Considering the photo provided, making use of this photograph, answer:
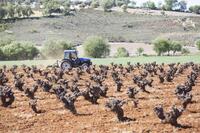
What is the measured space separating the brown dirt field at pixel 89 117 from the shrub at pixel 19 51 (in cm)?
5476

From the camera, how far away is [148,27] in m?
128

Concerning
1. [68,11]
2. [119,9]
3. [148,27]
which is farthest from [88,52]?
[119,9]

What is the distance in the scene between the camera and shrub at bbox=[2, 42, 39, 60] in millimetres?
→ 76438

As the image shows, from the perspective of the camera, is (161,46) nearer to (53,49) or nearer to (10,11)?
(53,49)

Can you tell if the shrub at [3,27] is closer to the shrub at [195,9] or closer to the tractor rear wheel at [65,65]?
the shrub at [195,9]

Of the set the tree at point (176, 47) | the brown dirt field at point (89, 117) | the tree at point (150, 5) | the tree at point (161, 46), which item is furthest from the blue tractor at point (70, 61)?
the tree at point (150, 5)

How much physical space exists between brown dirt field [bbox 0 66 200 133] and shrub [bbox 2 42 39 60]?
54.8m

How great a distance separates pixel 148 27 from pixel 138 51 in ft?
138

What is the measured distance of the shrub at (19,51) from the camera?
251 feet

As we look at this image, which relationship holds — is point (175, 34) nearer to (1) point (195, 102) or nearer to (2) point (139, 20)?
(2) point (139, 20)

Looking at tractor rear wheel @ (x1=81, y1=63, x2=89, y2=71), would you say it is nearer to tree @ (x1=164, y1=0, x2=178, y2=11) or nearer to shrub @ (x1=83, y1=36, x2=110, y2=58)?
shrub @ (x1=83, y1=36, x2=110, y2=58)

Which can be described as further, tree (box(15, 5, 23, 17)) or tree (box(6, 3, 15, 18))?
tree (box(15, 5, 23, 17))

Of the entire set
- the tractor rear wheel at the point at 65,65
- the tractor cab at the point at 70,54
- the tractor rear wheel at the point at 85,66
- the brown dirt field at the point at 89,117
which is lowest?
the tractor rear wheel at the point at 85,66

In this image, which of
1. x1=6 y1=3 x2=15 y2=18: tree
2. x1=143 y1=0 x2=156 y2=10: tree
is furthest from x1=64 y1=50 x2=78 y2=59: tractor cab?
x1=143 y1=0 x2=156 y2=10: tree
